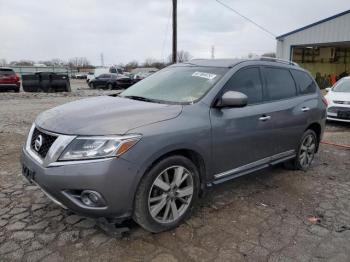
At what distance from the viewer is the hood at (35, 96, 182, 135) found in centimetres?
292

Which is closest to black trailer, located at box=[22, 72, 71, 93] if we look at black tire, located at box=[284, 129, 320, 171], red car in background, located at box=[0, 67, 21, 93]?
red car in background, located at box=[0, 67, 21, 93]

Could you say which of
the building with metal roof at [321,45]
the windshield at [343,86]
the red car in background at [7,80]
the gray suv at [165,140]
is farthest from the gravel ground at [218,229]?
the building with metal roof at [321,45]

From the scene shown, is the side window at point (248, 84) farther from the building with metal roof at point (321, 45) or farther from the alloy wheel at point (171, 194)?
the building with metal roof at point (321, 45)

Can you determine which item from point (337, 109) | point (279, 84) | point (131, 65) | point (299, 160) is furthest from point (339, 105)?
point (131, 65)

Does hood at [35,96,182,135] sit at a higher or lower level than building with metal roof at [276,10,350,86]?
lower

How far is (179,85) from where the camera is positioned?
3.99 metres

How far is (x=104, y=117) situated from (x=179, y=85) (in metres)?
1.21

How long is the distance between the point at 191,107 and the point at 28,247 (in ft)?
6.58

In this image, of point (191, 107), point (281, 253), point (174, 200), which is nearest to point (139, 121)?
point (191, 107)

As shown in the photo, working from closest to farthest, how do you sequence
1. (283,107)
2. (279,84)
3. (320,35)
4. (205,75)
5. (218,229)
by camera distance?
(218,229)
(205,75)
(283,107)
(279,84)
(320,35)

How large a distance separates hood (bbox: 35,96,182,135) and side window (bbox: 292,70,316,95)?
2.57 meters

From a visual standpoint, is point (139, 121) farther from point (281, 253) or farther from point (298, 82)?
point (298, 82)

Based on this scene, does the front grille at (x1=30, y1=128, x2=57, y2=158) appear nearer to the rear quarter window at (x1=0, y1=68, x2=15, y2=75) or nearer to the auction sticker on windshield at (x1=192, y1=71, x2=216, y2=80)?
the auction sticker on windshield at (x1=192, y1=71, x2=216, y2=80)

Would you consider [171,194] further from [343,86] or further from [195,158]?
[343,86]
